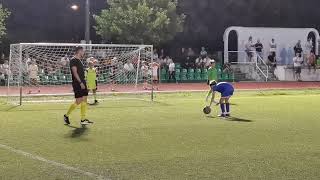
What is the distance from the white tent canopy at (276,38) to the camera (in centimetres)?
4341

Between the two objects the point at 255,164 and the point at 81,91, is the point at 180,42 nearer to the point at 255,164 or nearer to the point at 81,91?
the point at 81,91

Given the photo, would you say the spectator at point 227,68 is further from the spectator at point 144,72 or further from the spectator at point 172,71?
the spectator at point 144,72

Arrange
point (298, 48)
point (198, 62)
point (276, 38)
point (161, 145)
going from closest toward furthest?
point (161, 145) < point (198, 62) < point (298, 48) < point (276, 38)

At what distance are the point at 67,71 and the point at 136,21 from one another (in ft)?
44.0

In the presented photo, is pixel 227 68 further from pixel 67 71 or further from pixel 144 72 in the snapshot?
pixel 67 71

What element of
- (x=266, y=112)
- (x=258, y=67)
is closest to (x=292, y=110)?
(x=266, y=112)

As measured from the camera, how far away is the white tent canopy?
43406mm

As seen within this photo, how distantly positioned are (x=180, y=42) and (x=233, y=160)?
37.8m

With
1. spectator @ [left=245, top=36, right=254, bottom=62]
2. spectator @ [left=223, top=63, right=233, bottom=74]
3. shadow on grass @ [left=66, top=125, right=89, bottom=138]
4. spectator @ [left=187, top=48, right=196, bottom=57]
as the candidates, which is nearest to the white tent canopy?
spectator @ [left=245, top=36, right=254, bottom=62]

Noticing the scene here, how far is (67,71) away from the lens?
2748 cm

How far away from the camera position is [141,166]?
31.4ft

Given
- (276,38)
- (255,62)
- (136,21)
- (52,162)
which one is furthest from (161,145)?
(276,38)

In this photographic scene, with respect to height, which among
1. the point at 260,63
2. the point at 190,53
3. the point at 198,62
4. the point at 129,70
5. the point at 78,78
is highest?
the point at 190,53

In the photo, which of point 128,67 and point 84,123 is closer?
point 84,123
